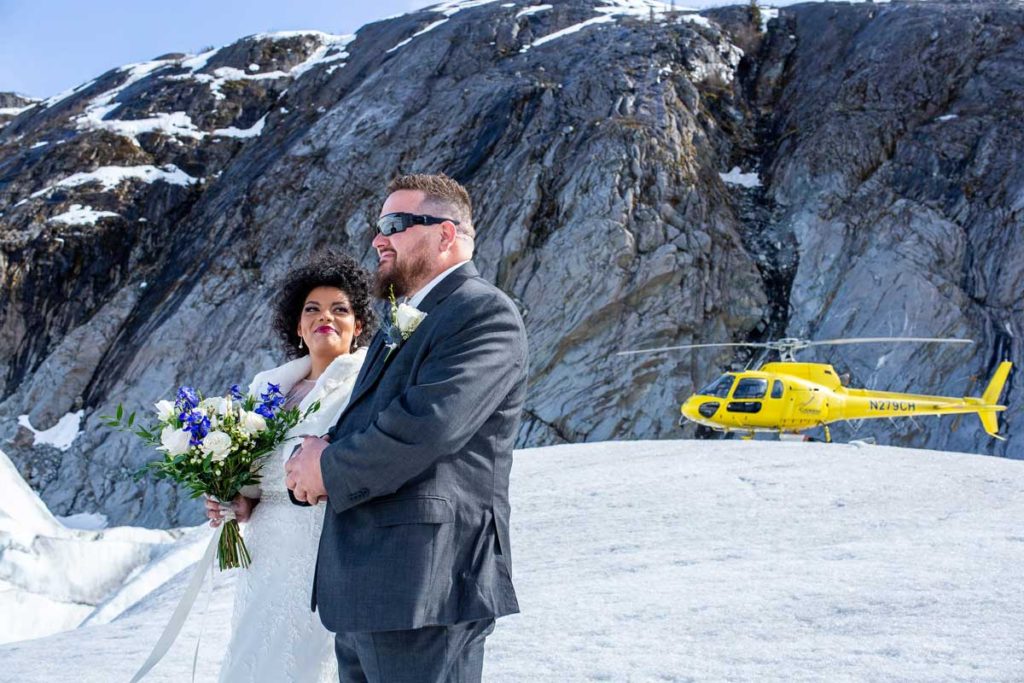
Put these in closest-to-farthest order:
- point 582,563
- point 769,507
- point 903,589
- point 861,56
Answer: point 903,589
point 582,563
point 769,507
point 861,56

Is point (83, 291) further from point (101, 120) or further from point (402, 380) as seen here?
point (402, 380)

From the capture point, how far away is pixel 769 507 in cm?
726

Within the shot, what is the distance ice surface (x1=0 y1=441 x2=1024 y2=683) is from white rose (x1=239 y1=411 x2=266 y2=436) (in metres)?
1.76

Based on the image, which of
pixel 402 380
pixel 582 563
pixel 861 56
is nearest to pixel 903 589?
pixel 582 563

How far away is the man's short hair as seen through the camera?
2.71 metres

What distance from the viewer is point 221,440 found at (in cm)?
300

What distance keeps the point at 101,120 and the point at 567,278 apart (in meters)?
21.9

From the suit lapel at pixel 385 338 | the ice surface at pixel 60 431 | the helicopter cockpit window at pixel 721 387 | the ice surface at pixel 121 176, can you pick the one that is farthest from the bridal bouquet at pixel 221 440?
the ice surface at pixel 121 176

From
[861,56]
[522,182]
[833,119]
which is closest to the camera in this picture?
[522,182]

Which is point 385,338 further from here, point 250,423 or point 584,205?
point 584,205

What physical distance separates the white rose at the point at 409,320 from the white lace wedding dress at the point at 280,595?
1003mm

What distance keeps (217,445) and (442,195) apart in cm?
118

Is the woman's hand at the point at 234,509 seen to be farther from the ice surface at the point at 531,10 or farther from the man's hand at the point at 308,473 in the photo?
the ice surface at the point at 531,10

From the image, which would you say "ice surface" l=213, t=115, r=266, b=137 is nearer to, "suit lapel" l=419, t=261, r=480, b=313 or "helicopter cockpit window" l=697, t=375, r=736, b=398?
"helicopter cockpit window" l=697, t=375, r=736, b=398
